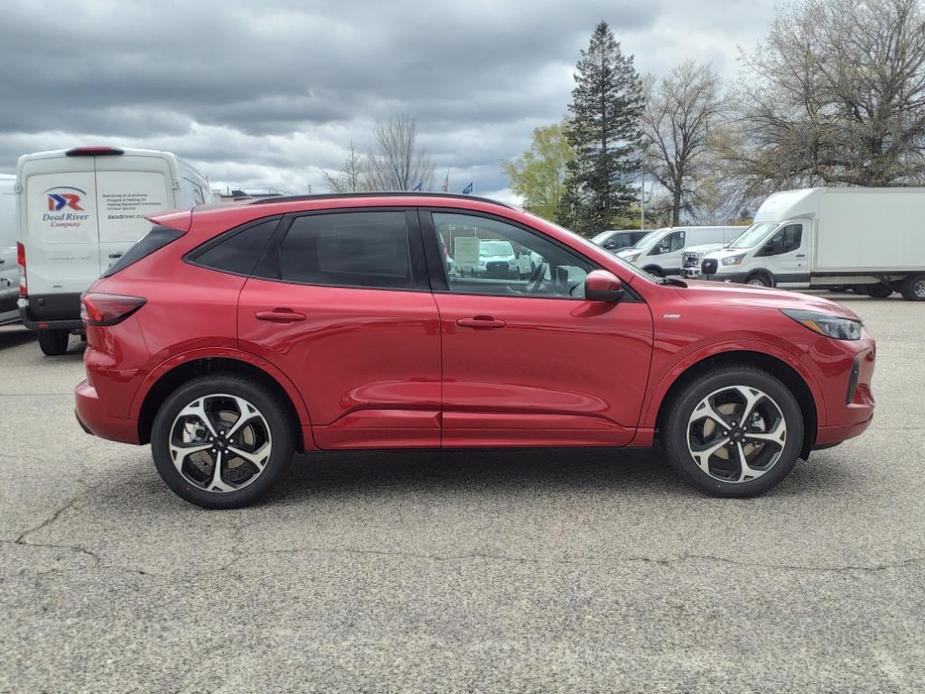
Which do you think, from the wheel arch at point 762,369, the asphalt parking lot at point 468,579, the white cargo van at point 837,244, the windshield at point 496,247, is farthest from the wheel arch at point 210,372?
the white cargo van at point 837,244

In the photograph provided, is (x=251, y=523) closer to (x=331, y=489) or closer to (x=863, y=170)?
(x=331, y=489)

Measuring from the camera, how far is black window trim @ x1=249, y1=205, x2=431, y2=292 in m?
4.15

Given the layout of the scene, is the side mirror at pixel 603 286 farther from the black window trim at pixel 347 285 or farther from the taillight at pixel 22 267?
the taillight at pixel 22 267

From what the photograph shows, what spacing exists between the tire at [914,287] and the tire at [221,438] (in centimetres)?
1988

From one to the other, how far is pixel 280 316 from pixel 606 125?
52.1 metres

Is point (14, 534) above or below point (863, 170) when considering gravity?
below

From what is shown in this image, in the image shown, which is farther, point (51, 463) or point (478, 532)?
point (51, 463)

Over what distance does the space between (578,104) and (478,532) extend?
53226mm

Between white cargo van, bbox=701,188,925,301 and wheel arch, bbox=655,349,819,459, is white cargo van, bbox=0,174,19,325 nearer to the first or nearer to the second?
wheel arch, bbox=655,349,819,459

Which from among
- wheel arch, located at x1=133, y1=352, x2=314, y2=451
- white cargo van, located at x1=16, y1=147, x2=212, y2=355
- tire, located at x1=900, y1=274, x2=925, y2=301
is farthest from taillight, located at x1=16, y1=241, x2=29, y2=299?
tire, located at x1=900, y1=274, x2=925, y2=301

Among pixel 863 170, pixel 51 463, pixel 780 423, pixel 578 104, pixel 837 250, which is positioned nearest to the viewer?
pixel 780 423

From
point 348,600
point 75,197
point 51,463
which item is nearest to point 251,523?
point 348,600

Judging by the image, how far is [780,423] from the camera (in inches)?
165

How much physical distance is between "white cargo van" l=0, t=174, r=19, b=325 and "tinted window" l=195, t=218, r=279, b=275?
8.06 m
